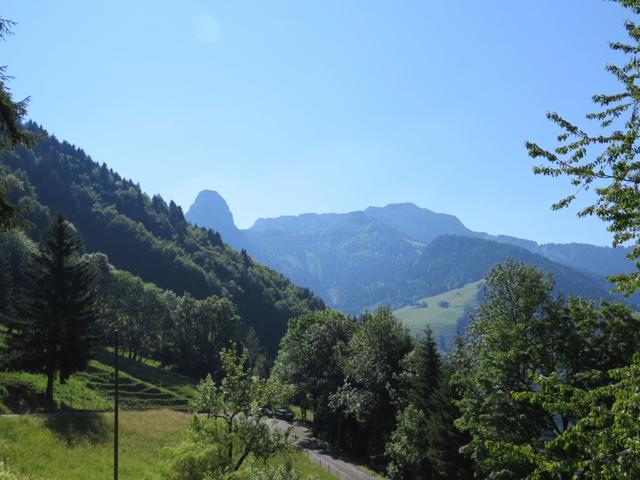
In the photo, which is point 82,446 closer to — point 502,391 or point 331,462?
point 331,462

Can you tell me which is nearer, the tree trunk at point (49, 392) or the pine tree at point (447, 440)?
the pine tree at point (447, 440)

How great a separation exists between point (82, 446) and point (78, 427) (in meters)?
3.47

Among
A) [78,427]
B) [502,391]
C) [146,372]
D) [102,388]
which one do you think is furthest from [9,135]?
[146,372]

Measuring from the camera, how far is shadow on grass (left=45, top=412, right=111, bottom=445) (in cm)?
3866

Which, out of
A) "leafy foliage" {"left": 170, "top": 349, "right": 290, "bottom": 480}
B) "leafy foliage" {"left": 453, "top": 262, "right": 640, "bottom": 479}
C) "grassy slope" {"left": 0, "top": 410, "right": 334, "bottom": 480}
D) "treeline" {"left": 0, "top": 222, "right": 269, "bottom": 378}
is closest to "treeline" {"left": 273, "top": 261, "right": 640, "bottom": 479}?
"leafy foliage" {"left": 453, "top": 262, "right": 640, "bottom": 479}

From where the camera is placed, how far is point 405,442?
4519cm

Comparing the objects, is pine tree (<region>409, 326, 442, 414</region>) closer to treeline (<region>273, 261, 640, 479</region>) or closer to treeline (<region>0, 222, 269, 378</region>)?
treeline (<region>273, 261, 640, 479</region>)

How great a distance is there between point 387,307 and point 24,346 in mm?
42336

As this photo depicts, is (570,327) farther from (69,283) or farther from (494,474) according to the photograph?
(69,283)

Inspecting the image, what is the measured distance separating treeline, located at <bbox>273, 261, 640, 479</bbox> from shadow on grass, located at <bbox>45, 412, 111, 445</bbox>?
83.0 feet

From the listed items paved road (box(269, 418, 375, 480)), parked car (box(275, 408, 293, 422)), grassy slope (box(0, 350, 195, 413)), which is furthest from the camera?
parked car (box(275, 408, 293, 422))

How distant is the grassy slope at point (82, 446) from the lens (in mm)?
31766

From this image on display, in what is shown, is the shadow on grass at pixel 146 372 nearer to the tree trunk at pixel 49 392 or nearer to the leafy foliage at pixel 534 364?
the tree trunk at pixel 49 392

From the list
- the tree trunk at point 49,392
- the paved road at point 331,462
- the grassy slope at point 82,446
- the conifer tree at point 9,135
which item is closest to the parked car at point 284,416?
the paved road at point 331,462
